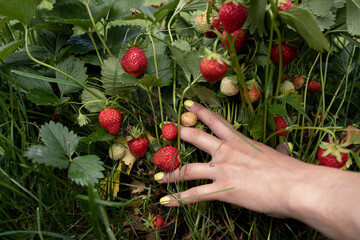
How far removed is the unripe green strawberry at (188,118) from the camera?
2.75 feet

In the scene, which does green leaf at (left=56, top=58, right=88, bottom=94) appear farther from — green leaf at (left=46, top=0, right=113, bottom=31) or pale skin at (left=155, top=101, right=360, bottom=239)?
pale skin at (left=155, top=101, right=360, bottom=239)

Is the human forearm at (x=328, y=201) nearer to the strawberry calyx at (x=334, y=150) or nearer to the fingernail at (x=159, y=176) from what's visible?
the strawberry calyx at (x=334, y=150)

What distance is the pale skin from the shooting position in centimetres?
56

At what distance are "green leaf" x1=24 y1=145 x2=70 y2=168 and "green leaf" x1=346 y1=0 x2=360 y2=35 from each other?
0.73 m

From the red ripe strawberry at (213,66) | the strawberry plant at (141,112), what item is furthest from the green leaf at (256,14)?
the red ripe strawberry at (213,66)

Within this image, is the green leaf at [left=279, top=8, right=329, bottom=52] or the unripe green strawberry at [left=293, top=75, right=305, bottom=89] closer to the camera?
the green leaf at [left=279, top=8, right=329, bottom=52]

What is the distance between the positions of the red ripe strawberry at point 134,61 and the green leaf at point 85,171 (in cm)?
25

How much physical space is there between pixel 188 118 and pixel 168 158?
0.12 metres

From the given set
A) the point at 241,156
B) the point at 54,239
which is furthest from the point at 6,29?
the point at 241,156

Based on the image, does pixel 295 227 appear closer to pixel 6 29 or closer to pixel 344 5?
pixel 344 5

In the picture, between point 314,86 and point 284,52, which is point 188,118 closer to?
point 284,52

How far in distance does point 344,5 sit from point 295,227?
0.61 m

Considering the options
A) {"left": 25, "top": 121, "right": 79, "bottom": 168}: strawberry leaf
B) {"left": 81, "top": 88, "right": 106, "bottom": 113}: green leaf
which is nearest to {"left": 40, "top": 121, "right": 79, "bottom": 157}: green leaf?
{"left": 25, "top": 121, "right": 79, "bottom": 168}: strawberry leaf

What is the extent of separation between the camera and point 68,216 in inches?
32.4
